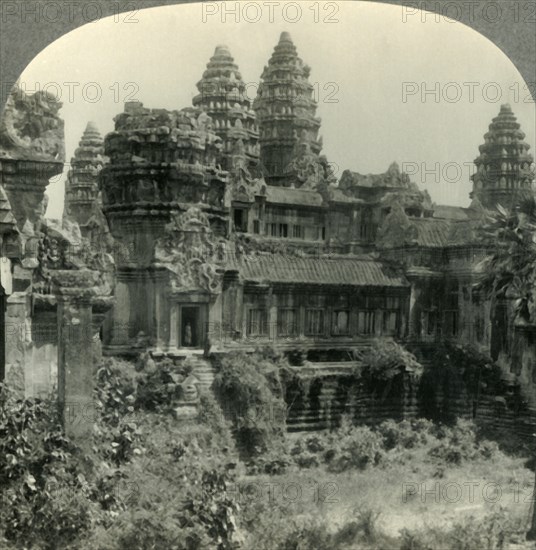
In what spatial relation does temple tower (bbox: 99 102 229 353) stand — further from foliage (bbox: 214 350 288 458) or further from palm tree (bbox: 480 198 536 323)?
palm tree (bbox: 480 198 536 323)

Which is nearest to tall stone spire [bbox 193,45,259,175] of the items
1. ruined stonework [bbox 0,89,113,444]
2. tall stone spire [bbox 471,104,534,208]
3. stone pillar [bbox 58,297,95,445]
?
tall stone spire [bbox 471,104,534,208]

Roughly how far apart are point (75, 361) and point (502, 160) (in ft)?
105

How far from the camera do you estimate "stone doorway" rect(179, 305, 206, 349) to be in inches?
1025

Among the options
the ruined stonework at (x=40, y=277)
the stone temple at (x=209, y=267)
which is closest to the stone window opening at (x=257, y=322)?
the stone temple at (x=209, y=267)

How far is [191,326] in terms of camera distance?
26.2 metres

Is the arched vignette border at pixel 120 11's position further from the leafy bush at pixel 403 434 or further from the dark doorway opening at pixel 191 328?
the leafy bush at pixel 403 434

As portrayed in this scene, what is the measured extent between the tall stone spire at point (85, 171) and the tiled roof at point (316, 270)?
13266mm

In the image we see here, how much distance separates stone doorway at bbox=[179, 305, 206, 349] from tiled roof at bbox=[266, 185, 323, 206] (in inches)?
470

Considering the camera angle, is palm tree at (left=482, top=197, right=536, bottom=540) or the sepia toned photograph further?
palm tree at (left=482, top=197, right=536, bottom=540)

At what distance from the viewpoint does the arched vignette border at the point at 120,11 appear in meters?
14.4

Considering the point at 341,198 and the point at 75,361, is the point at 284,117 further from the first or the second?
the point at 75,361

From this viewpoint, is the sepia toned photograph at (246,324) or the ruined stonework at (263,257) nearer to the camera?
the sepia toned photograph at (246,324)

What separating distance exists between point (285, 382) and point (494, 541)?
11.9 meters

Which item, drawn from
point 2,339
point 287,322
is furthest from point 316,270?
point 2,339
